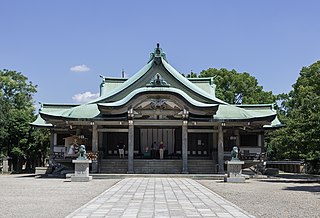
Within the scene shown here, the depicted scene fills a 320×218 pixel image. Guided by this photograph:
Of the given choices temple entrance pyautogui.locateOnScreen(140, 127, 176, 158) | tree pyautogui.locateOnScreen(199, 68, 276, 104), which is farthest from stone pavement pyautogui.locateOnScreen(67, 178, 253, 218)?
tree pyautogui.locateOnScreen(199, 68, 276, 104)

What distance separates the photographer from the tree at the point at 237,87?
45906mm

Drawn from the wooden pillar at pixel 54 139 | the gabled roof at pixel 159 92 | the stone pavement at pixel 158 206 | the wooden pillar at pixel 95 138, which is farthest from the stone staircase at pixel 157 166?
the stone pavement at pixel 158 206

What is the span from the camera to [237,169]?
20672 mm

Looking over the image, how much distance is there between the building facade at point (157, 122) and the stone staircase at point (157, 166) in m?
0.15

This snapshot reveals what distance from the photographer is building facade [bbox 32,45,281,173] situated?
2470 centimetres

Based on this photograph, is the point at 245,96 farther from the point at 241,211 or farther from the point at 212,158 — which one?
the point at 241,211

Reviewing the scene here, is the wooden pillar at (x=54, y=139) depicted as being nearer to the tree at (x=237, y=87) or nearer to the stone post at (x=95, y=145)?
the stone post at (x=95, y=145)

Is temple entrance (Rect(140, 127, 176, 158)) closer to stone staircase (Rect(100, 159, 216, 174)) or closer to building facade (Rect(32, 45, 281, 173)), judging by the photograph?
building facade (Rect(32, 45, 281, 173))

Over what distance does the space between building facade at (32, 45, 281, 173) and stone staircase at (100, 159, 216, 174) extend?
148 millimetres

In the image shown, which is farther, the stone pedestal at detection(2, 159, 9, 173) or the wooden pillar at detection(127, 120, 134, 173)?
the stone pedestal at detection(2, 159, 9, 173)

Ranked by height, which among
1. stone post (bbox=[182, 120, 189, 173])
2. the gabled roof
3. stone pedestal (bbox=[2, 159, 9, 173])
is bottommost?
stone pedestal (bbox=[2, 159, 9, 173])

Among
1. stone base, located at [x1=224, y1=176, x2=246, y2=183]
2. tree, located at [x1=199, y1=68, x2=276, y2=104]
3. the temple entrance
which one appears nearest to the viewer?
stone base, located at [x1=224, y1=176, x2=246, y2=183]

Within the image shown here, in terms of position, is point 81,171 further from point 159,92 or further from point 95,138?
point 159,92

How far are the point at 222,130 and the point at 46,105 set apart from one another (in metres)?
13.8
